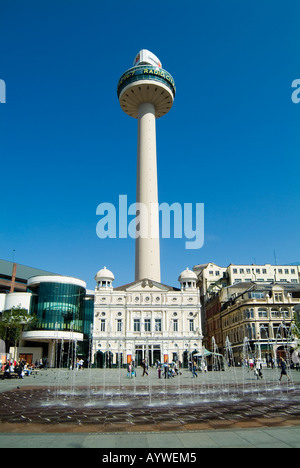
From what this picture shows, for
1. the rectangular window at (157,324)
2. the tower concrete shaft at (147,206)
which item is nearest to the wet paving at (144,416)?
the rectangular window at (157,324)

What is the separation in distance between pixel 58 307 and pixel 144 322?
20.3 meters

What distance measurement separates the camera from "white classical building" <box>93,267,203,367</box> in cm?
7644

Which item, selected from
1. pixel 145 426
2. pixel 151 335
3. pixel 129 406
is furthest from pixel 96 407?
pixel 151 335

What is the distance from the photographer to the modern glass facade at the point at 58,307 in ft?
273

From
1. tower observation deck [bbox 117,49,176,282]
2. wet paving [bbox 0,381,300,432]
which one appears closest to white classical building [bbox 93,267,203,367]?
tower observation deck [bbox 117,49,176,282]

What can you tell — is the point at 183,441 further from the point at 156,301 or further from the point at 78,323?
the point at 78,323

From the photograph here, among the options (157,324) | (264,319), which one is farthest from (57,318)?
(264,319)

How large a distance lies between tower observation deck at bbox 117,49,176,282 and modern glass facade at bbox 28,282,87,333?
51.9ft

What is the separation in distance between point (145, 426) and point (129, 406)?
5703 millimetres

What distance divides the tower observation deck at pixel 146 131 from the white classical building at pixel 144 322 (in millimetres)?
7079

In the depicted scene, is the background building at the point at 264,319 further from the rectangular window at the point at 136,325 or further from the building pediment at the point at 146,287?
the rectangular window at the point at 136,325

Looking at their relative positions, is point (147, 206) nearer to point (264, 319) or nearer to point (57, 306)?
point (57, 306)

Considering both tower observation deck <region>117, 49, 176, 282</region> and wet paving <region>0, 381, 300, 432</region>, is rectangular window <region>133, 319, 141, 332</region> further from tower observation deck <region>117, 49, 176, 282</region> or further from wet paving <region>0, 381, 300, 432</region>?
wet paving <region>0, 381, 300, 432</region>
